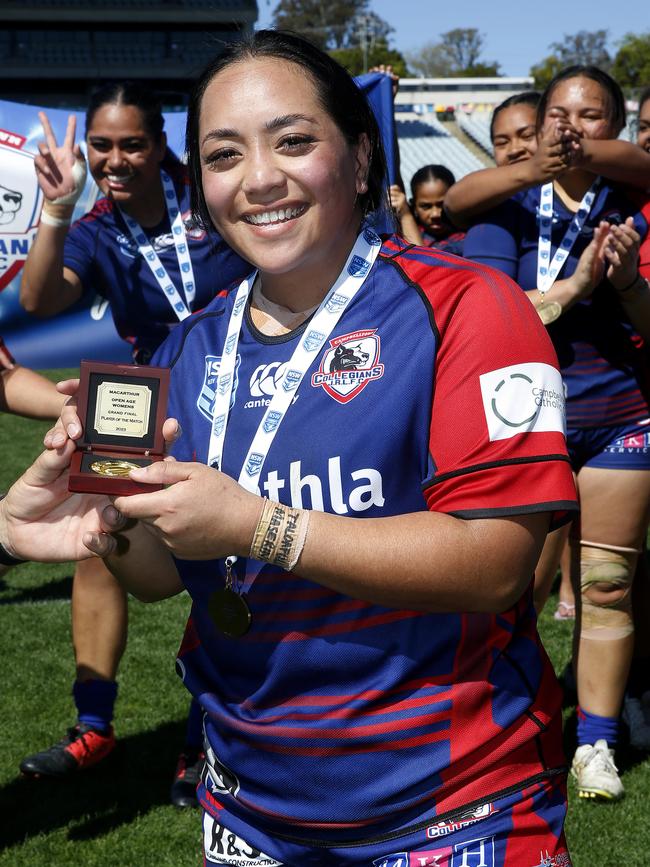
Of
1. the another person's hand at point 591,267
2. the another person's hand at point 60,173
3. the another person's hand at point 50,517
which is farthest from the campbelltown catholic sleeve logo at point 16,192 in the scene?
the another person's hand at point 50,517

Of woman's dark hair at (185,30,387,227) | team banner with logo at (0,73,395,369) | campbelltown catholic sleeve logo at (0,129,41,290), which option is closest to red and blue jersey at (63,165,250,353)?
woman's dark hair at (185,30,387,227)

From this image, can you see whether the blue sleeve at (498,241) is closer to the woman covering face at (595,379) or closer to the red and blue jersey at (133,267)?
the woman covering face at (595,379)

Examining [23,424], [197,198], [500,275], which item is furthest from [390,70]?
[23,424]

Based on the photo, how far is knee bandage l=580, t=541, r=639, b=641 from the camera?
362 centimetres

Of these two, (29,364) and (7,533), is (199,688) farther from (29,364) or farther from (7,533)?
(29,364)

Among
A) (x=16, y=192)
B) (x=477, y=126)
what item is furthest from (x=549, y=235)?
(x=477, y=126)

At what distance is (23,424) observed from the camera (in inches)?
478

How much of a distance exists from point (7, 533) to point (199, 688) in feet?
1.41

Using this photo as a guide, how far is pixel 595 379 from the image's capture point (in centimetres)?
357

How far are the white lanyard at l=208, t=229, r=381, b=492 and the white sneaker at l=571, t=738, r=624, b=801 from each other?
8.23 feet

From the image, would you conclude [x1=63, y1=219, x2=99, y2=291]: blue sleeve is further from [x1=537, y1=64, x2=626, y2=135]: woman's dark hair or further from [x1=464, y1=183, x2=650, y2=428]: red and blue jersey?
[x1=537, y1=64, x2=626, y2=135]: woman's dark hair

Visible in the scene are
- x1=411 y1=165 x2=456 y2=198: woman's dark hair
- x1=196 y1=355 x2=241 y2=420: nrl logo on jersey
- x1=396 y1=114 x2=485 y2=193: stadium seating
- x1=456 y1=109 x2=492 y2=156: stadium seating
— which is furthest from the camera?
x1=456 y1=109 x2=492 y2=156: stadium seating

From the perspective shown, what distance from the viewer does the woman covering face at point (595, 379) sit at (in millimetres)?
3555

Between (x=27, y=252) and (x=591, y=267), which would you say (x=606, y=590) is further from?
(x=27, y=252)
